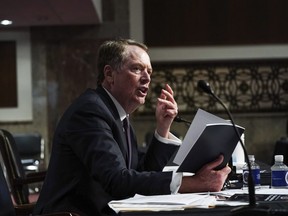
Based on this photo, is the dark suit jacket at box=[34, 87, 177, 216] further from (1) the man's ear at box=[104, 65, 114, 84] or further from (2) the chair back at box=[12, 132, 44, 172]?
(2) the chair back at box=[12, 132, 44, 172]

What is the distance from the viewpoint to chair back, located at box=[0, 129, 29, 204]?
3707 mm

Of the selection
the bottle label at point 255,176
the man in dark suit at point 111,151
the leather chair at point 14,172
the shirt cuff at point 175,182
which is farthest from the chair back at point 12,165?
the shirt cuff at point 175,182

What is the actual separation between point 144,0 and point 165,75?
121cm

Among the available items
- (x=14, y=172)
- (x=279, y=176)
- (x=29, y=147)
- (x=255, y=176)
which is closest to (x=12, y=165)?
(x=14, y=172)

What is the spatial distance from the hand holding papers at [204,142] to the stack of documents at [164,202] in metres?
0.11

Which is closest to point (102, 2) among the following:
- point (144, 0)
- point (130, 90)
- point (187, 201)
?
point (144, 0)

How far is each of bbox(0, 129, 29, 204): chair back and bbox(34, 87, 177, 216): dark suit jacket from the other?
1.17 metres

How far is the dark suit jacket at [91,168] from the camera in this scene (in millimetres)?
2334

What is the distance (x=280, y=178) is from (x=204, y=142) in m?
0.58

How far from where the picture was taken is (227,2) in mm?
9555

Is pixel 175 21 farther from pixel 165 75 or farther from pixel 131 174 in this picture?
pixel 131 174

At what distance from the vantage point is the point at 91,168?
7.89ft

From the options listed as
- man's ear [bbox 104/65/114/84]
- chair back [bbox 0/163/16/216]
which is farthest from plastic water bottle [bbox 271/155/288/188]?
→ chair back [bbox 0/163/16/216]

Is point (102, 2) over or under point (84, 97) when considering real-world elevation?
over
